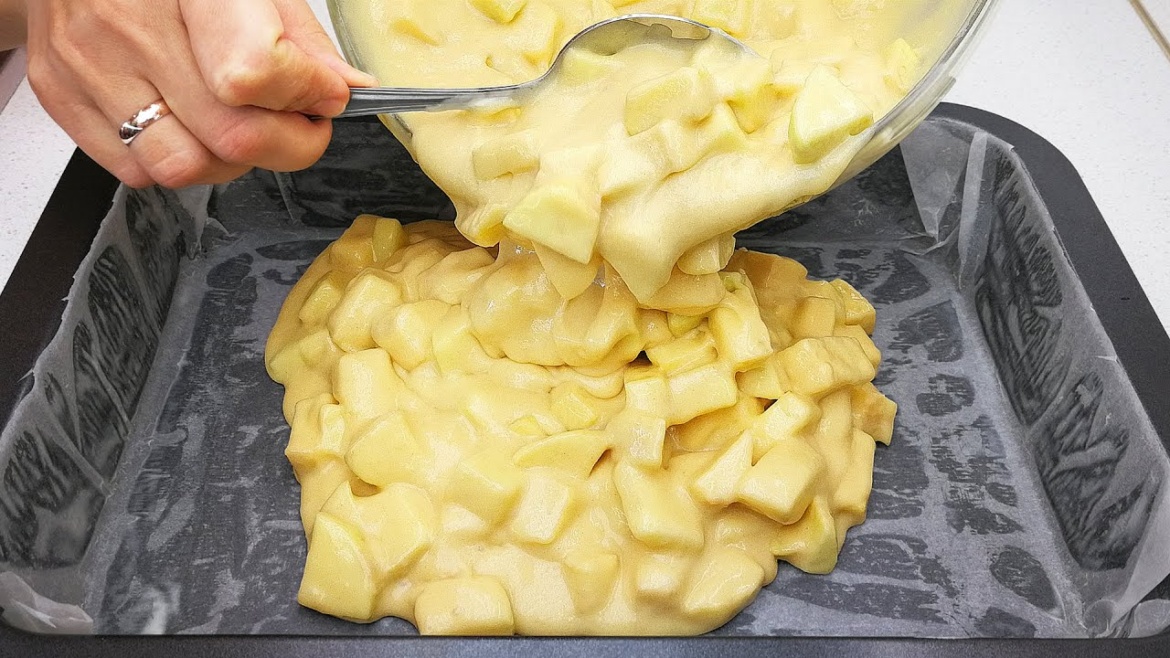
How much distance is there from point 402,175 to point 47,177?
75cm

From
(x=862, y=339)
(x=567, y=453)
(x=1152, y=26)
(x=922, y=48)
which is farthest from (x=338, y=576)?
(x=1152, y=26)

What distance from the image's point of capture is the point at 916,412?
1.44 metres

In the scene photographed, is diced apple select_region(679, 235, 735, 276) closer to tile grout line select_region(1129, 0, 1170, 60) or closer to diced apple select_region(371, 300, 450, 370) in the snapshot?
diced apple select_region(371, 300, 450, 370)

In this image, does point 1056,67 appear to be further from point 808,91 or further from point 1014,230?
point 808,91

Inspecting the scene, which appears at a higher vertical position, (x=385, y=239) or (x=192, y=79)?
(x=192, y=79)

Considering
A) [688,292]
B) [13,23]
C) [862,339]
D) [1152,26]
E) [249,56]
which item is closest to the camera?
[249,56]

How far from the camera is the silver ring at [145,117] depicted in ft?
3.28

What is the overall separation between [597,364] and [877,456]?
420 millimetres

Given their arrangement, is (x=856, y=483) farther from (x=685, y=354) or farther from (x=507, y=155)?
(x=507, y=155)

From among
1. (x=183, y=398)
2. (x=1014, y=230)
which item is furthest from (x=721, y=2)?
(x=183, y=398)

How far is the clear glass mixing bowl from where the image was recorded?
3.51 ft

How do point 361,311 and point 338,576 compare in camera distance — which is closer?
point 338,576

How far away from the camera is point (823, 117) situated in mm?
1053

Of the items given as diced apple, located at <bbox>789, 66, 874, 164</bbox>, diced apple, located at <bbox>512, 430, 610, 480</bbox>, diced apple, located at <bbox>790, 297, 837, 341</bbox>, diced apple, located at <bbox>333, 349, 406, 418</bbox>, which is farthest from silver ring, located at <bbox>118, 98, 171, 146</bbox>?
diced apple, located at <bbox>790, 297, 837, 341</bbox>
